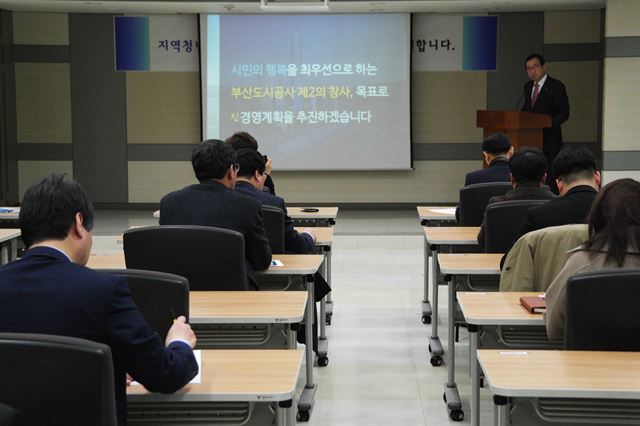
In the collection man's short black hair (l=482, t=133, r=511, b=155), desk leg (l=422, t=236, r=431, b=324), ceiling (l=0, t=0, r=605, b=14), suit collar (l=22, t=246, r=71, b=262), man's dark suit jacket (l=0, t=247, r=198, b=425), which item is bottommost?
desk leg (l=422, t=236, r=431, b=324)

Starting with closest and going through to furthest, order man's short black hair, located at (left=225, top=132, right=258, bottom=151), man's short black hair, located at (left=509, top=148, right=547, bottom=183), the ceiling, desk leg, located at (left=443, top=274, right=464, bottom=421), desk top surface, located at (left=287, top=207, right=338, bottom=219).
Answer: desk leg, located at (left=443, top=274, right=464, bottom=421) < man's short black hair, located at (left=509, top=148, right=547, bottom=183) < man's short black hair, located at (left=225, top=132, right=258, bottom=151) < desk top surface, located at (left=287, top=207, right=338, bottom=219) < the ceiling

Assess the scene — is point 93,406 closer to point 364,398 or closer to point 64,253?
point 64,253

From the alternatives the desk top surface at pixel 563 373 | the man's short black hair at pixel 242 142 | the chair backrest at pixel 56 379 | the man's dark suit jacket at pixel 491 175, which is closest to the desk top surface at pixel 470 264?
the desk top surface at pixel 563 373

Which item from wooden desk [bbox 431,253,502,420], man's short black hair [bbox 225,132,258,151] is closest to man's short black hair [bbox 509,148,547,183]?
wooden desk [bbox 431,253,502,420]

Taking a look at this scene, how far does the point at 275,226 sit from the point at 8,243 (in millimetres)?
2051

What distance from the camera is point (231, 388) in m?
2.40

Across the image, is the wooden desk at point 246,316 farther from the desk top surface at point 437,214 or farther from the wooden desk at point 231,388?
the desk top surface at point 437,214

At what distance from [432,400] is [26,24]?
8781 millimetres

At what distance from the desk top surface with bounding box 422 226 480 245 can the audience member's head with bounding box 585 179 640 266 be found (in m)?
2.16

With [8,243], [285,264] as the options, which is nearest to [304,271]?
[285,264]

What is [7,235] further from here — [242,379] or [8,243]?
[242,379]

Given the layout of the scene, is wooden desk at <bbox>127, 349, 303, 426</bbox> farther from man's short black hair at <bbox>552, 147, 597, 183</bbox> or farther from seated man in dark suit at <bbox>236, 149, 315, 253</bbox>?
seated man in dark suit at <bbox>236, 149, 315, 253</bbox>

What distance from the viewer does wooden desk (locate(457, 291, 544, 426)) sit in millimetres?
3193

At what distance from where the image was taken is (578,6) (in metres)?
10.7
